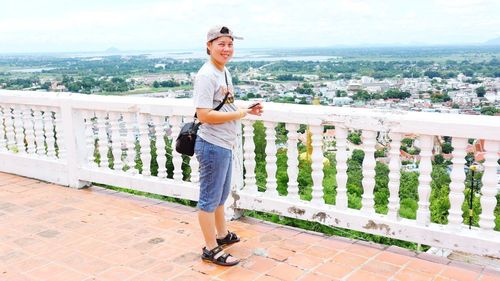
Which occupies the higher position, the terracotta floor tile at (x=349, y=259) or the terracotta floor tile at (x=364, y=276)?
the terracotta floor tile at (x=364, y=276)

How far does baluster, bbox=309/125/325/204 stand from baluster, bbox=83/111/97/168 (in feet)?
9.56

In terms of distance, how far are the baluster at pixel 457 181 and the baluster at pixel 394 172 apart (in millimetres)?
426

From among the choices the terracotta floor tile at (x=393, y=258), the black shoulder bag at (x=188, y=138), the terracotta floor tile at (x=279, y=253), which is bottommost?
the terracotta floor tile at (x=393, y=258)

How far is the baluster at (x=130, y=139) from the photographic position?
5672 millimetres

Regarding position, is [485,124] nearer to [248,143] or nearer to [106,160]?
[248,143]

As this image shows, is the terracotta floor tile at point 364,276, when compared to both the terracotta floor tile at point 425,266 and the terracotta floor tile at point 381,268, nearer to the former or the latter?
the terracotta floor tile at point 381,268

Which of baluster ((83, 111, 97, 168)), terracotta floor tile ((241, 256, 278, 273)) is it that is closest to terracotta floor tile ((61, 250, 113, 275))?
terracotta floor tile ((241, 256, 278, 273))

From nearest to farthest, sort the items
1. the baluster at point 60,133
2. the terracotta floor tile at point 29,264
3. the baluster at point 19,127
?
the terracotta floor tile at point 29,264 < the baluster at point 60,133 < the baluster at point 19,127

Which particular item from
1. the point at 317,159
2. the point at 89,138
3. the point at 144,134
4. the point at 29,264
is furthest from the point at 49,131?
the point at 317,159

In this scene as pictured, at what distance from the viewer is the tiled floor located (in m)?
3.86

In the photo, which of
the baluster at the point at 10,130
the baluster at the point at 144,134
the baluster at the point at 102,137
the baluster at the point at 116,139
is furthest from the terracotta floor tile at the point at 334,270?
the baluster at the point at 10,130

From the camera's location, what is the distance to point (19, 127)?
692 cm

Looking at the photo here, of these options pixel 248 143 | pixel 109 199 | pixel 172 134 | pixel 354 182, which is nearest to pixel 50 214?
pixel 109 199

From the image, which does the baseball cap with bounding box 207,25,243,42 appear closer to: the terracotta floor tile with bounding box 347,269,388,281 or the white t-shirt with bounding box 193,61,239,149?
the white t-shirt with bounding box 193,61,239,149
